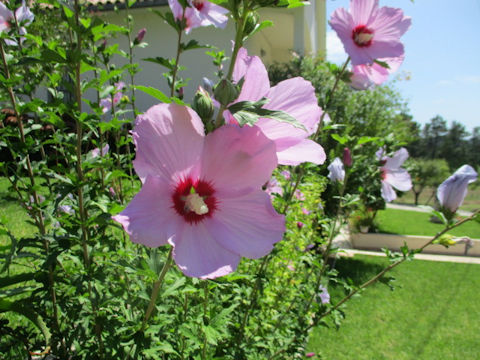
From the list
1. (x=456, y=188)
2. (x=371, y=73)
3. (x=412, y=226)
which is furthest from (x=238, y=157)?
Result: (x=412, y=226)

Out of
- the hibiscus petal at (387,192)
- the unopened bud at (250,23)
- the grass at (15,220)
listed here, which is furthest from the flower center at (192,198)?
the grass at (15,220)

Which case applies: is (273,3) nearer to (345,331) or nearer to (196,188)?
(196,188)

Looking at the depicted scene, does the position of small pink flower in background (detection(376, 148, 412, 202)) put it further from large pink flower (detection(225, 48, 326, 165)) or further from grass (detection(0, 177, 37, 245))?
grass (detection(0, 177, 37, 245))

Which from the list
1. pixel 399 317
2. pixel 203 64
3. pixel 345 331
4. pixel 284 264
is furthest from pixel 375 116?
pixel 284 264

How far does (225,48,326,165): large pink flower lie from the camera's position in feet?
2.03

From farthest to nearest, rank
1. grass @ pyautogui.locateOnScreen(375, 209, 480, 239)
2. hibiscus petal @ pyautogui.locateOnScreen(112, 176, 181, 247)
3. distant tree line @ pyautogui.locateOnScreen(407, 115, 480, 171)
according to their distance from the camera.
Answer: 1. distant tree line @ pyautogui.locateOnScreen(407, 115, 480, 171)
2. grass @ pyautogui.locateOnScreen(375, 209, 480, 239)
3. hibiscus petal @ pyautogui.locateOnScreen(112, 176, 181, 247)

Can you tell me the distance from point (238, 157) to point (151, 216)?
0.56ft

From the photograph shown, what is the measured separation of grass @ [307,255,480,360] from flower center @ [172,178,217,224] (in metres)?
3.00

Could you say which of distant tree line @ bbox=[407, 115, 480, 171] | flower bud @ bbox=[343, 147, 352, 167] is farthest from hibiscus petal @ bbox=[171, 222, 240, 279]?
distant tree line @ bbox=[407, 115, 480, 171]

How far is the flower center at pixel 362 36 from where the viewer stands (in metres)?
0.99

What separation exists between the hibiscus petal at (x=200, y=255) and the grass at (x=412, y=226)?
885cm

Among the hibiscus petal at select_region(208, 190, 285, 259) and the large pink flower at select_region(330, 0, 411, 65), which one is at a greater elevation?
the large pink flower at select_region(330, 0, 411, 65)

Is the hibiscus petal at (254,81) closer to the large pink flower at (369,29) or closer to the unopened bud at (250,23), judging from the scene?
the unopened bud at (250,23)

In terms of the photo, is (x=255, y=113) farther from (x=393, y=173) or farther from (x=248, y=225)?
(x=393, y=173)
